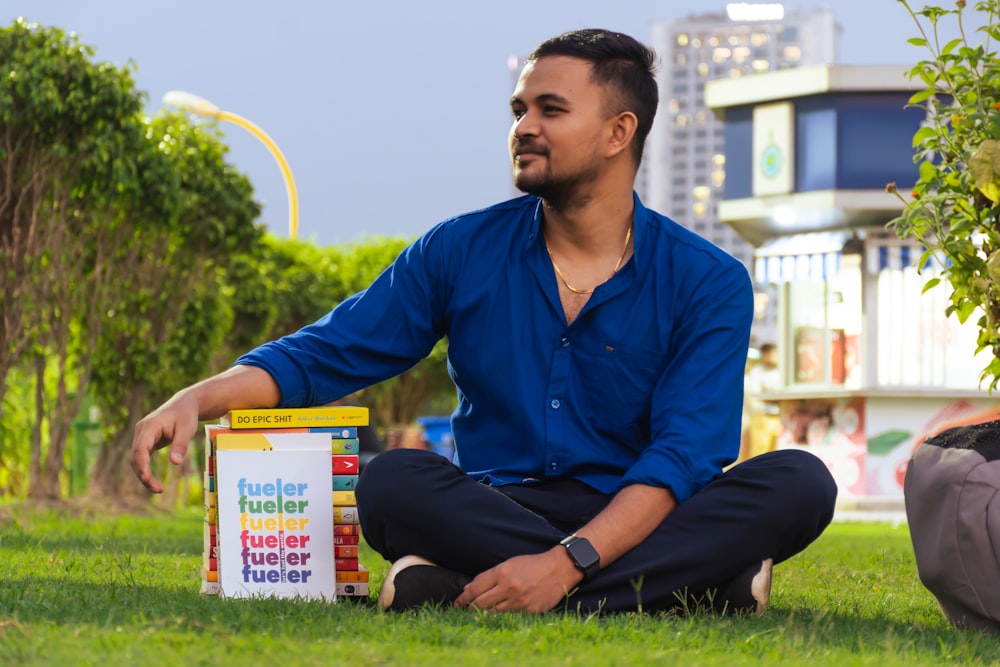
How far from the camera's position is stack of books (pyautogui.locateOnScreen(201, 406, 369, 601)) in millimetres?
4145

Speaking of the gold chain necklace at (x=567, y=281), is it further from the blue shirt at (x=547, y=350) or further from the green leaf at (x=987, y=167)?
the green leaf at (x=987, y=167)

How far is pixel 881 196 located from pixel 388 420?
806 inches

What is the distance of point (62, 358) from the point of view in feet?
39.4

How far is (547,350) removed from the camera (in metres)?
4.45

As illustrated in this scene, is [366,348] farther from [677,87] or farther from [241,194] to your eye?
[677,87]

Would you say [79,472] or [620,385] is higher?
[620,385]

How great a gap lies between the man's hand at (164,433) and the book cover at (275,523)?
0.18 metres

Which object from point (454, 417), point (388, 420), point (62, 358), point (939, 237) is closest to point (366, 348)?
point (454, 417)

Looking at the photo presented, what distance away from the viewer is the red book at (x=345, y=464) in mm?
4242

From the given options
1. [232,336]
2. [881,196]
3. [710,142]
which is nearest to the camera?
[232,336]

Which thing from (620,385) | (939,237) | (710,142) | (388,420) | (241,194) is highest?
(710,142)

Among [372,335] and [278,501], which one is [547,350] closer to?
[372,335]

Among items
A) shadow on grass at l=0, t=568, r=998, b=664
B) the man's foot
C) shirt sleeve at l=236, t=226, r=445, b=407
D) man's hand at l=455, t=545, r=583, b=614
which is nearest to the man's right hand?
shirt sleeve at l=236, t=226, r=445, b=407

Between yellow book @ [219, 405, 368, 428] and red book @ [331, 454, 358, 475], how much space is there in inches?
3.8
